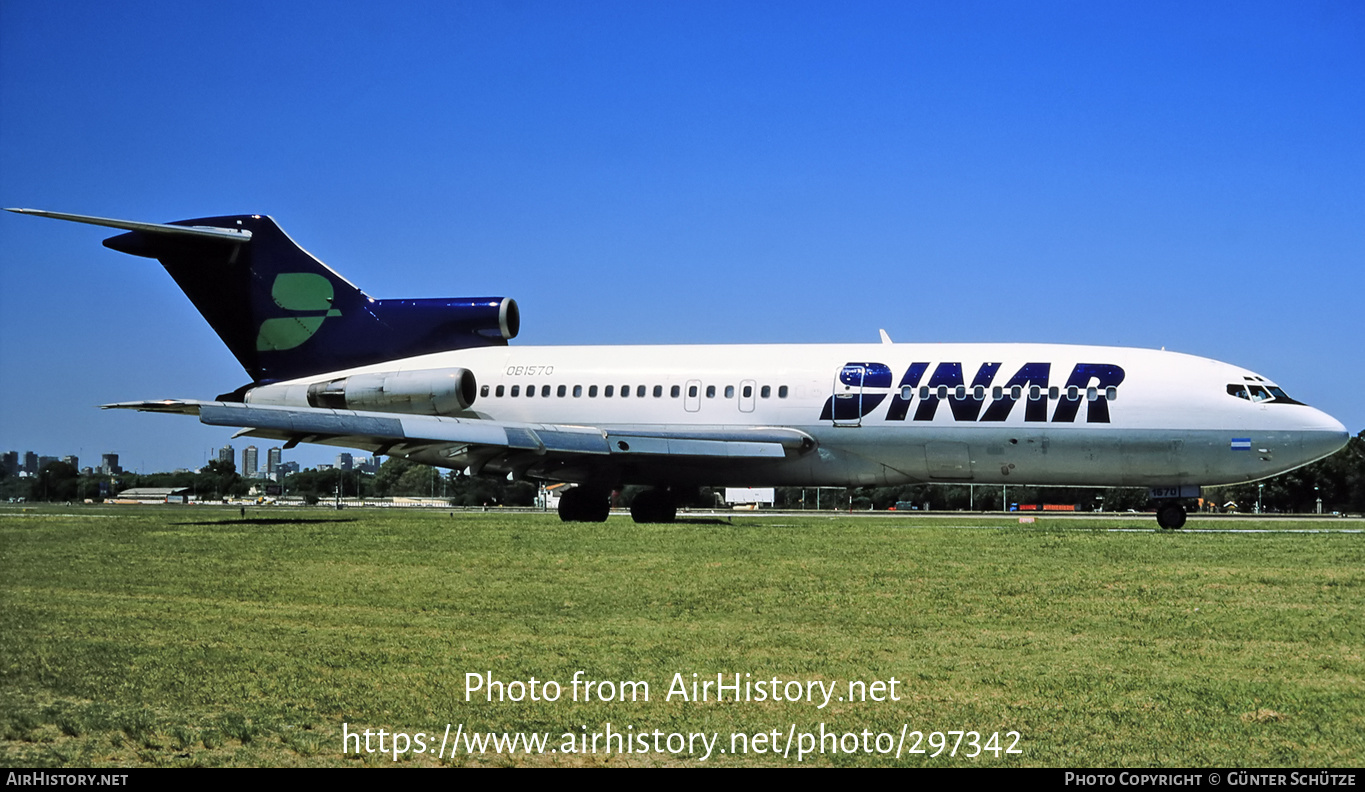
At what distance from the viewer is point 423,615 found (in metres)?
10.8

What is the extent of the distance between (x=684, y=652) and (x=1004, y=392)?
19.2m

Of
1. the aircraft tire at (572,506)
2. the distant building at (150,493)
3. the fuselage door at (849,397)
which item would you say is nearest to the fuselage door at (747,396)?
the fuselage door at (849,397)

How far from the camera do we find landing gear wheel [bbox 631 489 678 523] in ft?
98.8

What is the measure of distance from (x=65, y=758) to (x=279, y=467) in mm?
95394

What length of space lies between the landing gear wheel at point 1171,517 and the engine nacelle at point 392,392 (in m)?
17.3

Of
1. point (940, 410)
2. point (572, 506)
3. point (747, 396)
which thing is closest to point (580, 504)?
point (572, 506)

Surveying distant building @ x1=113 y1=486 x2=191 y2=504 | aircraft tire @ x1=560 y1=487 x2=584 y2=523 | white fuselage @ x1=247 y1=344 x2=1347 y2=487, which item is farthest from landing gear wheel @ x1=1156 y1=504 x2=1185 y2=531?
distant building @ x1=113 y1=486 x2=191 y2=504

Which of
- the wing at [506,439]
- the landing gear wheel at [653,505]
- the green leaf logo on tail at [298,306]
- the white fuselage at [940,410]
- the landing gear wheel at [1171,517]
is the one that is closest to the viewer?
the white fuselage at [940,410]

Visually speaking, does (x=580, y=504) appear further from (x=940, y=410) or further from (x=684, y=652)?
(x=684, y=652)

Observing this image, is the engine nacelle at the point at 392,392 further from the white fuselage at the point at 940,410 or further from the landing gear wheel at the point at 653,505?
the landing gear wheel at the point at 653,505

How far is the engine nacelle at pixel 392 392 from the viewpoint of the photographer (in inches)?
1199
